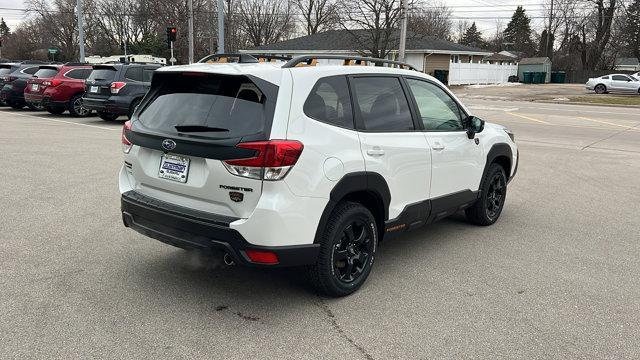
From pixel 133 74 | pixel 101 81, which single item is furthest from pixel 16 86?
pixel 133 74

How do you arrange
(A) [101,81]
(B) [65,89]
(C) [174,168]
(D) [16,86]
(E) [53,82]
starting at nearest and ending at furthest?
(C) [174,168] → (A) [101,81] → (E) [53,82] → (B) [65,89] → (D) [16,86]

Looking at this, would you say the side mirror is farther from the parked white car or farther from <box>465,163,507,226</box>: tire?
the parked white car

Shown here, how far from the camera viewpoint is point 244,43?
238 feet

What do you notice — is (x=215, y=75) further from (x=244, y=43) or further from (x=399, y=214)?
(x=244, y=43)

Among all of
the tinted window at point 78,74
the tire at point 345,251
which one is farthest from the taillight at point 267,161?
the tinted window at point 78,74

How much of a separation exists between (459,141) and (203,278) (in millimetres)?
2733

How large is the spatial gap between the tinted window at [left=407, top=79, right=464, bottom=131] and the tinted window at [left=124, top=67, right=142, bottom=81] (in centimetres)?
1250

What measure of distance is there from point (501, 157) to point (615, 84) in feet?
130

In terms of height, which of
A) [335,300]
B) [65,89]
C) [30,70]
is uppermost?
[30,70]

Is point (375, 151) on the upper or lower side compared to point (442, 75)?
lower

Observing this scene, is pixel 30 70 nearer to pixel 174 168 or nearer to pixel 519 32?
pixel 174 168

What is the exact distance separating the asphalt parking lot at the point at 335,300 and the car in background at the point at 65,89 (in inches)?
452

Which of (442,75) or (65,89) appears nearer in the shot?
(65,89)

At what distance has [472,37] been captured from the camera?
113m
